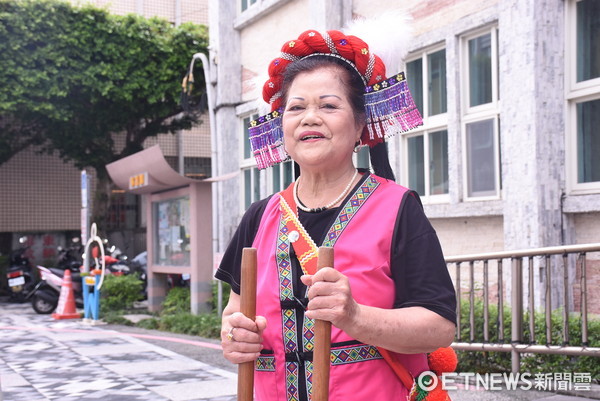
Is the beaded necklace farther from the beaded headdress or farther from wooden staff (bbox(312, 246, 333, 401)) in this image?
wooden staff (bbox(312, 246, 333, 401))

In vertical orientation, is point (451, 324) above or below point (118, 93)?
below

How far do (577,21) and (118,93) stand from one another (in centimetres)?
1423

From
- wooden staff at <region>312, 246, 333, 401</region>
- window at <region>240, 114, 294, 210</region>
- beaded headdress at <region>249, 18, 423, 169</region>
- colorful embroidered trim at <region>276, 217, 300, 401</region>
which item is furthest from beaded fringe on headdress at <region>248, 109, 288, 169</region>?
window at <region>240, 114, 294, 210</region>

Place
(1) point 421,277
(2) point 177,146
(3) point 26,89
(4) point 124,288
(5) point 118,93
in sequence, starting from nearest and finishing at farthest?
(1) point 421,277
(4) point 124,288
(3) point 26,89
(5) point 118,93
(2) point 177,146

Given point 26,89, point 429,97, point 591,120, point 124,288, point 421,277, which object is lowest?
point 124,288

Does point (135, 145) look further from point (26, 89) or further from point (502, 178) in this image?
point (502, 178)

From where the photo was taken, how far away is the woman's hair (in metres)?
2.21

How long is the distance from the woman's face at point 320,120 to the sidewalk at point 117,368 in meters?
3.95

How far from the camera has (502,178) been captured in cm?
718

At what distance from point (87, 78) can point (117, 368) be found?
12154mm

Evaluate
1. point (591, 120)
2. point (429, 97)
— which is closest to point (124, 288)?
point (429, 97)

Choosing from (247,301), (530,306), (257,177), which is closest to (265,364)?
(247,301)

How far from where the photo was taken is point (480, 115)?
771cm

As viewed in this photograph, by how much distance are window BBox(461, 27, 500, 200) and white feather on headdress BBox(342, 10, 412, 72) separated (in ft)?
17.2
